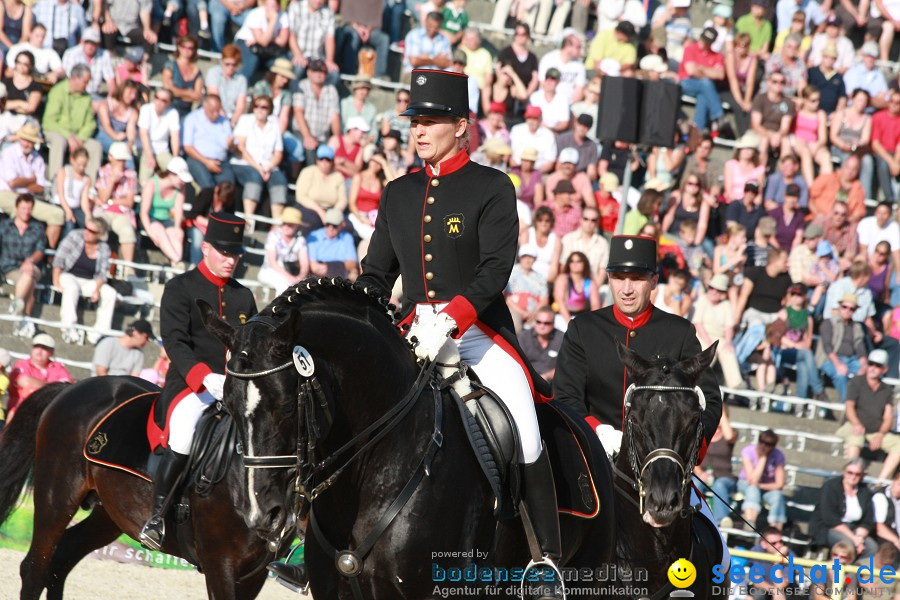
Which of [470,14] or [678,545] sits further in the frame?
[470,14]

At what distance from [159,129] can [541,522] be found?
11085 millimetres

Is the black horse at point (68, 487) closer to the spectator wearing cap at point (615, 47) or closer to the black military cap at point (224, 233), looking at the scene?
the black military cap at point (224, 233)

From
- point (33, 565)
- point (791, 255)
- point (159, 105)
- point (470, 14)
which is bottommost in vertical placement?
point (33, 565)

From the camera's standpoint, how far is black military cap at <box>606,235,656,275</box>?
7.34 m

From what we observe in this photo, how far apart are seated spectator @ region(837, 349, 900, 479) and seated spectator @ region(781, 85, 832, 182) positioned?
4.19 meters

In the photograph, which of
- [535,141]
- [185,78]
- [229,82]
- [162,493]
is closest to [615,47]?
[535,141]

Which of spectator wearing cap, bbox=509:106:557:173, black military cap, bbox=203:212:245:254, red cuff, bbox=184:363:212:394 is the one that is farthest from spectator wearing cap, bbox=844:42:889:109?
red cuff, bbox=184:363:212:394

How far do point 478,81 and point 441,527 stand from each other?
13.1 meters

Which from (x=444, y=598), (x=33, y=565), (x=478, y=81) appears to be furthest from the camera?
(x=478, y=81)

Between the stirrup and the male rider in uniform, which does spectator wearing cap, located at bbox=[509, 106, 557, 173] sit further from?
the stirrup

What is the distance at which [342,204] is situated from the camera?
15.5m

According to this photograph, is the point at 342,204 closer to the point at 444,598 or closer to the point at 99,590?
the point at 99,590

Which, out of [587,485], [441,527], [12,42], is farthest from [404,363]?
[12,42]

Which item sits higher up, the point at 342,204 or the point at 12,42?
the point at 12,42
